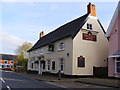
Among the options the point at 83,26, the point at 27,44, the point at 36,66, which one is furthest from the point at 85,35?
the point at 27,44

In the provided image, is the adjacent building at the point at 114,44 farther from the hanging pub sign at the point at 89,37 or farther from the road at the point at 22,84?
the road at the point at 22,84

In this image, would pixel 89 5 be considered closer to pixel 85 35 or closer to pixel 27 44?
pixel 85 35

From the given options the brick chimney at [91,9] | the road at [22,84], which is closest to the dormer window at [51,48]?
the brick chimney at [91,9]

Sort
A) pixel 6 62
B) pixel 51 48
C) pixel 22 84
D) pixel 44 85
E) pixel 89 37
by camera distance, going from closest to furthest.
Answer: pixel 44 85 → pixel 22 84 → pixel 89 37 → pixel 51 48 → pixel 6 62

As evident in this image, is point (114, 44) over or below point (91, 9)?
below

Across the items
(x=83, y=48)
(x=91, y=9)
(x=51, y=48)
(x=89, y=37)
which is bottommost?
(x=83, y=48)

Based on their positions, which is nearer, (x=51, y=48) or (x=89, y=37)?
(x=89, y=37)

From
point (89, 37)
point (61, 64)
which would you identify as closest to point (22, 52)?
point (61, 64)

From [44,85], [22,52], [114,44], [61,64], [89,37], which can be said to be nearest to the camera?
[44,85]

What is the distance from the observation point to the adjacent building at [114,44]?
20969 millimetres

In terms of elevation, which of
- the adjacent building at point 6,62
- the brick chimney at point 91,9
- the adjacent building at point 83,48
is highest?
the brick chimney at point 91,9

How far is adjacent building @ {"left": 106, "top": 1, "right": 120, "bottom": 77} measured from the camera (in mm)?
20969

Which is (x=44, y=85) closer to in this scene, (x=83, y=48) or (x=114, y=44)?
(x=114, y=44)

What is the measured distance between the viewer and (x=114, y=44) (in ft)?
71.5
